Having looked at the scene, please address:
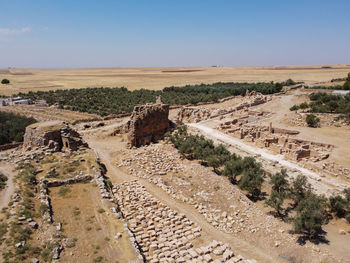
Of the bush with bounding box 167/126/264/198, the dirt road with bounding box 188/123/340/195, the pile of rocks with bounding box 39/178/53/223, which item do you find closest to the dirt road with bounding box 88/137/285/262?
the bush with bounding box 167/126/264/198

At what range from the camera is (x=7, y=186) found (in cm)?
1431

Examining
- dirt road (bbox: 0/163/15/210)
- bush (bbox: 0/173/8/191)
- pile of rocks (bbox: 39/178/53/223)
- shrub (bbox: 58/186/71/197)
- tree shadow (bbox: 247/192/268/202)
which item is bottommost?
tree shadow (bbox: 247/192/268/202)

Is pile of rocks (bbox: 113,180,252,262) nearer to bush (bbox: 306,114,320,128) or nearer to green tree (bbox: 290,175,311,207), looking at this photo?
green tree (bbox: 290,175,311,207)

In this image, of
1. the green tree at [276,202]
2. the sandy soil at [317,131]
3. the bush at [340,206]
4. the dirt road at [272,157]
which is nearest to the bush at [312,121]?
the sandy soil at [317,131]

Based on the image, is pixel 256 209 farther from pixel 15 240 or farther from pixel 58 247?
pixel 15 240

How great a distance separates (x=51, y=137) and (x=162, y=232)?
13.1m

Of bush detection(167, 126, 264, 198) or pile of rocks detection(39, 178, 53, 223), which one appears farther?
bush detection(167, 126, 264, 198)

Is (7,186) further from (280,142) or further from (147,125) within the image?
(280,142)

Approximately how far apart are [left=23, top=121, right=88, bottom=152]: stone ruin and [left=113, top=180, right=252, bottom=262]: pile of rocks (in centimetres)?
721

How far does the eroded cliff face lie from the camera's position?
2562 centimetres

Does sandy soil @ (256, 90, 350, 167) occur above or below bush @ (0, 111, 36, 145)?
above

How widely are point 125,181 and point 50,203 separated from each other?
5.93 meters

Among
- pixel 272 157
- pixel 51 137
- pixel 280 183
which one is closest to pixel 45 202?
pixel 51 137

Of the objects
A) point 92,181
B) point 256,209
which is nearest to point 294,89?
point 256,209
